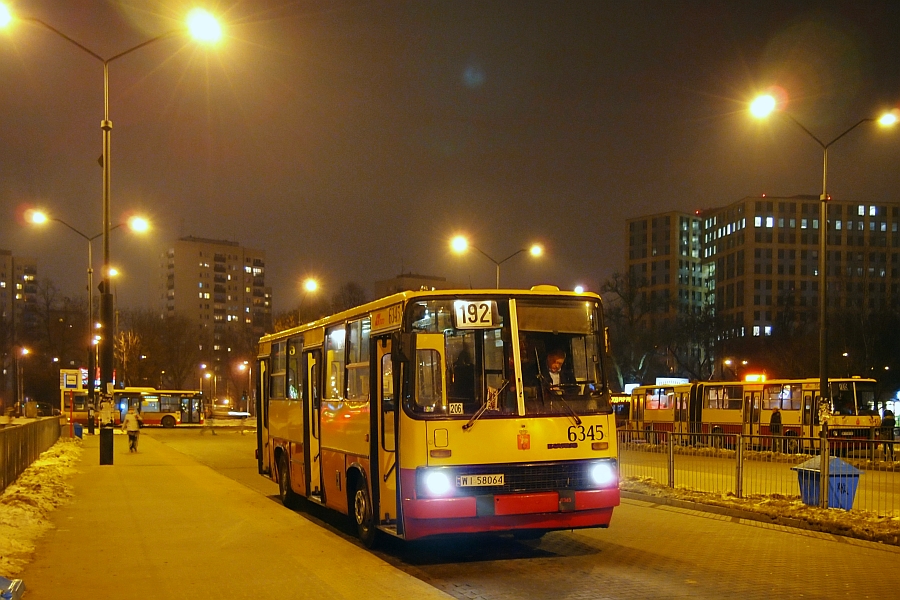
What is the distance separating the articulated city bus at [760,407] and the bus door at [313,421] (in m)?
19.3

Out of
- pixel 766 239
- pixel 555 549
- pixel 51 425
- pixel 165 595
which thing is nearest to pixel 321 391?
pixel 555 549

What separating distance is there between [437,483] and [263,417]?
913cm

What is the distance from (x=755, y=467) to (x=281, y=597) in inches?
382

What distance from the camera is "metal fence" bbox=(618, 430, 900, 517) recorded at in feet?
43.8

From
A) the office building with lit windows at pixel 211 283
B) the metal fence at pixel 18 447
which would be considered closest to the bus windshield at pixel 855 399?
the metal fence at pixel 18 447

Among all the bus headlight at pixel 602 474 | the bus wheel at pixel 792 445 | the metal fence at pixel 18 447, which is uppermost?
the bus headlight at pixel 602 474

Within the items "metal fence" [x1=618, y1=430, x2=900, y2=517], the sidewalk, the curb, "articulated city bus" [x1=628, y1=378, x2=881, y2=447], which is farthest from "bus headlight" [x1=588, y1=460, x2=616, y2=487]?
"articulated city bus" [x1=628, y1=378, x2=881, y2=447]

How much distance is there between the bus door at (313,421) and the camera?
Answer: 1374cm

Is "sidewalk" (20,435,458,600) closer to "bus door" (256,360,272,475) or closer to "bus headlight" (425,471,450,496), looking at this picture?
"bus door" (256,360,272,475)

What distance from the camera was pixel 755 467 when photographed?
15492mm

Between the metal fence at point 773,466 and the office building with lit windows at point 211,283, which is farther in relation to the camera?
the office building with lit windows at point 211,283

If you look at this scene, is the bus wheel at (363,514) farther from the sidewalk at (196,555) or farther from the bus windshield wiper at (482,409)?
the bus windshield wiper at (482,409)

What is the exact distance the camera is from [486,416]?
10117 mm

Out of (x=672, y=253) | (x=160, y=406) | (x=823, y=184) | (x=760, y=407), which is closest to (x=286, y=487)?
(x=823, y=184)
